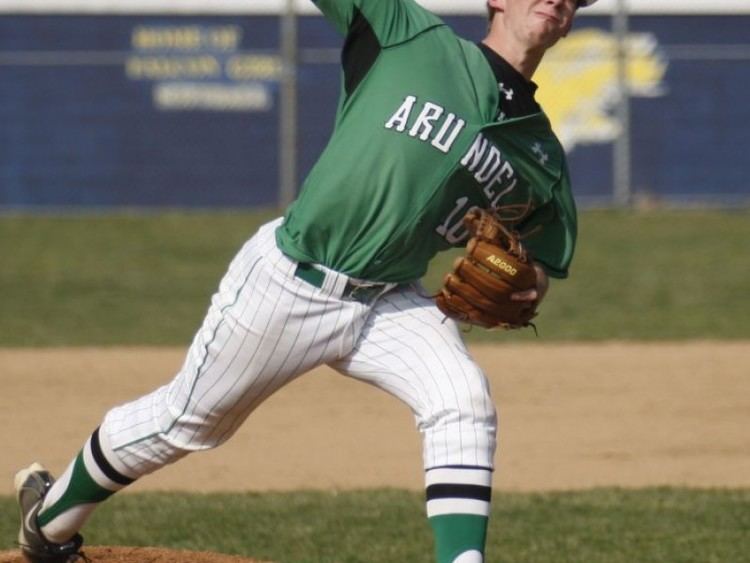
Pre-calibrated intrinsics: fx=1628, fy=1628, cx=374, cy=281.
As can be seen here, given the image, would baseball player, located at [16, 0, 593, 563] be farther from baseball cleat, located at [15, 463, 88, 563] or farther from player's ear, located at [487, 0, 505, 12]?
baseball cleat, located at [15, 463, 88, 563]

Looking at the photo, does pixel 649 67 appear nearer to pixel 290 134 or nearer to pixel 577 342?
pixel 290 134

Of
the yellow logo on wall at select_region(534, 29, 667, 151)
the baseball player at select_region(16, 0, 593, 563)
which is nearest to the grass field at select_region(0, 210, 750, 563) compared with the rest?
the baseball player at select_region(16, 0, 593, 563)

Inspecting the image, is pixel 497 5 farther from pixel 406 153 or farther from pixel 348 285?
pixel 348 285

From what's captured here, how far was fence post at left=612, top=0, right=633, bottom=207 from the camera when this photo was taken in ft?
55.9

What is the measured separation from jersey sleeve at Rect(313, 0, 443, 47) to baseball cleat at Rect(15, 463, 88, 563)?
1.50 m

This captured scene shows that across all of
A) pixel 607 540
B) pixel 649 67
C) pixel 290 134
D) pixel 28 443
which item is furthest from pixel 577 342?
pixel 649 67

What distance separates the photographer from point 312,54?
18.1 m

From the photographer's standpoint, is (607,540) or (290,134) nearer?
(607,540)

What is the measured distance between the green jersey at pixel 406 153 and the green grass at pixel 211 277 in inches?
235

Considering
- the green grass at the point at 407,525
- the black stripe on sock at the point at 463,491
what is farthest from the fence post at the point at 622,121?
the black stripe on sock at the point at 463,491

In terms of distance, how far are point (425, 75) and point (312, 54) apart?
14.6 metres

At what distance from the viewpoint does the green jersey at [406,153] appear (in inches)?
145

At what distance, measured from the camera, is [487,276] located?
12.4ft

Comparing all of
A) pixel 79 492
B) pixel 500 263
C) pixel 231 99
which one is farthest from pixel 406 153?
pixel 231 99
